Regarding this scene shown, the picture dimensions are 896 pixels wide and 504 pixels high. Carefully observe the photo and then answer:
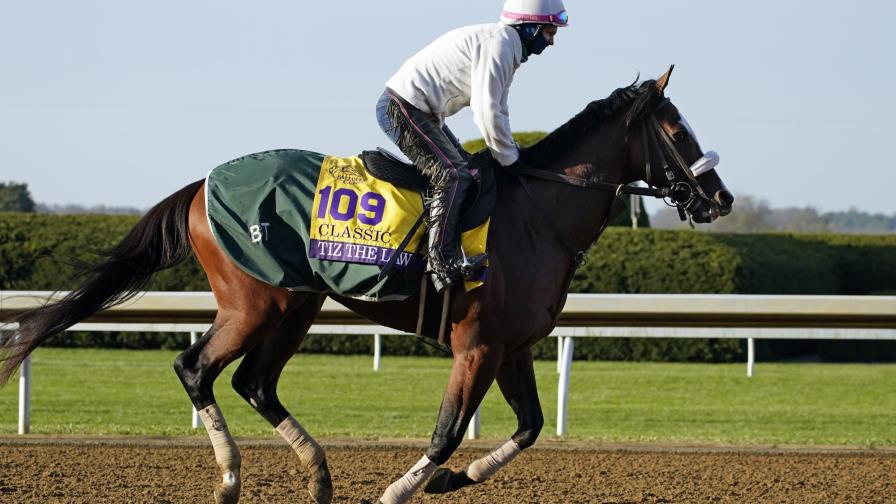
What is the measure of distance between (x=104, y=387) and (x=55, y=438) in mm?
3732

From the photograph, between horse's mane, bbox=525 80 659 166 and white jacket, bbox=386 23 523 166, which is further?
horse's mane, bbox=525 80 659 166

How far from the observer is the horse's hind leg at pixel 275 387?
17.3 feet

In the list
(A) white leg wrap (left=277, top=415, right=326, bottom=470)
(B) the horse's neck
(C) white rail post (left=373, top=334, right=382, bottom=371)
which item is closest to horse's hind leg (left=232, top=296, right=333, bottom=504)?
(A) white leg wrap (left=277, top=415, right=326, bottom=470)

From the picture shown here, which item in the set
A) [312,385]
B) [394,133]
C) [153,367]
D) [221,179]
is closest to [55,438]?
[221,179]

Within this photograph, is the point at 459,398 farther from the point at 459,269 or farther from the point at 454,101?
the point at 454,101

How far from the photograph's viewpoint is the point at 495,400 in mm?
11133

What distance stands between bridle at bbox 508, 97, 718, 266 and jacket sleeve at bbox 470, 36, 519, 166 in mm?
347

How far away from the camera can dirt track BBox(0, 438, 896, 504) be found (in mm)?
5734

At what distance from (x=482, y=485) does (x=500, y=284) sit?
1544mm

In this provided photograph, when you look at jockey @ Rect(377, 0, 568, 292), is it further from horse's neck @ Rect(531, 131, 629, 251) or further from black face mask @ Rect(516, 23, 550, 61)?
horse's neck @ Rect(531, 131, 629, 251)

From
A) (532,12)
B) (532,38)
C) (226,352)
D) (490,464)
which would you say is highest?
(532,12)

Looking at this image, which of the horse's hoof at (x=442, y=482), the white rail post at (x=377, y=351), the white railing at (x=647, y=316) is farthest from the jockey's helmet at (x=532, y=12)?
the white rail post at (x=377, y=351)

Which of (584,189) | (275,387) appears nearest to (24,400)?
(275,387)

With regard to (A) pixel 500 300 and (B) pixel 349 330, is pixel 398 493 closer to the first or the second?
(A) pixel 500 300
